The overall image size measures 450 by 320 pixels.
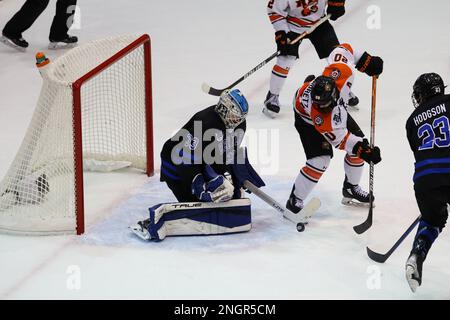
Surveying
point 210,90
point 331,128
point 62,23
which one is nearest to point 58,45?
point 62,23

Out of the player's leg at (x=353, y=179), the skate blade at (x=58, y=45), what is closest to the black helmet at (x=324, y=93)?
the player's leg at (x=353, y=179)

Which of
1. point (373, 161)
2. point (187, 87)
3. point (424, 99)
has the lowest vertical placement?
point (187, 87)

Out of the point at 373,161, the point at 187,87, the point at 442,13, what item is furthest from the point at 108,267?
the point at 442,13

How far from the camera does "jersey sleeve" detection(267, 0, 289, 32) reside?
5840mm

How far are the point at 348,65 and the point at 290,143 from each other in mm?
1052

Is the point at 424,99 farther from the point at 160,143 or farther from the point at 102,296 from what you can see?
the point at 160,143

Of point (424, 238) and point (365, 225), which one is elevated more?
point (424, 238)

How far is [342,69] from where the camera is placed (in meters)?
4.66

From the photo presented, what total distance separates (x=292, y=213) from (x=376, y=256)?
479 mm

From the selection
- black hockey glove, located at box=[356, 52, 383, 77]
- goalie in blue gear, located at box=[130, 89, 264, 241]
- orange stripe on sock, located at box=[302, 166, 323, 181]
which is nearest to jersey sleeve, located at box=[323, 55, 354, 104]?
black hockey glove, located at box=[356, 52, 383, 77]

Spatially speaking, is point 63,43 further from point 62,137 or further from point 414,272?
point 414,272

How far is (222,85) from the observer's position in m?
6.52

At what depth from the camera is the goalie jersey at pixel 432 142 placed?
3832mm

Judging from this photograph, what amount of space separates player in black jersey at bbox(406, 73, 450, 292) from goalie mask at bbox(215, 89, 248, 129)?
77cm
